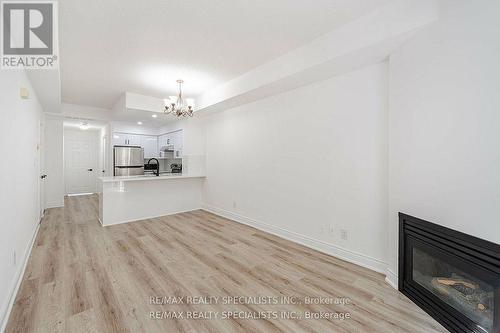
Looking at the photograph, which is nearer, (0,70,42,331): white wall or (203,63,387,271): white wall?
(0,70,42,331): white wall

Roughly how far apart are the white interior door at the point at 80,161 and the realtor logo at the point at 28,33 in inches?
267

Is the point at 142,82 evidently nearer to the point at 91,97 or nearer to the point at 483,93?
the point at 91,97

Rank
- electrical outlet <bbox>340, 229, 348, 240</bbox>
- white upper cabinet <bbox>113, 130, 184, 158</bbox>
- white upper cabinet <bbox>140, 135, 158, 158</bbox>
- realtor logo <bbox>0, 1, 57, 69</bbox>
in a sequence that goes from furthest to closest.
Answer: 1. white upper cabinet <bbox>140, 135, 158, 158</bbox>
2. white upper cabinet <bbox>113, 130, 184, 158</bbox>
3. electrical outlet <bbox>340, 229, 348, 240</bbox>
4. realtor logo <bbox>0, 1, 57, 69</bbox>

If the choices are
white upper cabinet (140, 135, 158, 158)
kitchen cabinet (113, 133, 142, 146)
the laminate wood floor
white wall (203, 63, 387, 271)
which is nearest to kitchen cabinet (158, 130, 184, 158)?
white upper cabinet (140, 135, 158, 158)

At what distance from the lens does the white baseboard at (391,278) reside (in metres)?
2.22

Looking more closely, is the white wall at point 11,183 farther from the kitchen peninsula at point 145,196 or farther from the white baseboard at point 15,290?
the kitchen peninsula at point 145,196

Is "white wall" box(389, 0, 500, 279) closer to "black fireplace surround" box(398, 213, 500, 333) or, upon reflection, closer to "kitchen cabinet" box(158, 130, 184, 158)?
"black fireplace surround" box(398, 213, 500, 333)

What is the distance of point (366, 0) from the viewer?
199 centimetres

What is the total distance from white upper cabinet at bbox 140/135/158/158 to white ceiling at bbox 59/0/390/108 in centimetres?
316

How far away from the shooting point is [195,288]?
2203mm

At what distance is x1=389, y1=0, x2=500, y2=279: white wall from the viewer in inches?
62.1

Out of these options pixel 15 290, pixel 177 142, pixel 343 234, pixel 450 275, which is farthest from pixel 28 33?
pixel 450 275

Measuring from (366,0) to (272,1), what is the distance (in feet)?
2.93

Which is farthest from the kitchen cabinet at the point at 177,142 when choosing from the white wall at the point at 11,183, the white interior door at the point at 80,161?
the white interior door at the point at 80,161
